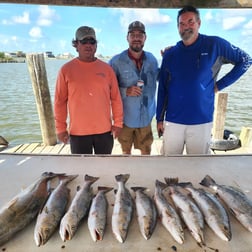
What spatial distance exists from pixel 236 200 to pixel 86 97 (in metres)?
1.57

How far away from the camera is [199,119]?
2.51 meters

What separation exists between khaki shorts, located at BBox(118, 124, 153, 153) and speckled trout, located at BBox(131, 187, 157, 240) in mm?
1415

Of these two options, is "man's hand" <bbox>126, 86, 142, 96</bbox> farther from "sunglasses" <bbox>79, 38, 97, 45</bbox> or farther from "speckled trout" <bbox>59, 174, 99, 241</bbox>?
"speckled trout" <bbox>59, 174, 99, 241</bbox>

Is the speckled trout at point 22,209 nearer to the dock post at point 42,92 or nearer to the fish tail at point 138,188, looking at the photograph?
the fish tail at point 138,188

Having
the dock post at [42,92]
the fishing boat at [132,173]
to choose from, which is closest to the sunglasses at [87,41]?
the fishing boat at [132,173]

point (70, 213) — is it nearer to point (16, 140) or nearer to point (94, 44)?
point (94, 44)

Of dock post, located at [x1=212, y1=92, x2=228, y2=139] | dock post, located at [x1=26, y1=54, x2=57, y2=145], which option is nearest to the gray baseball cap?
dock post, located at [x1=26, y1=54, x2=57, y2=145]

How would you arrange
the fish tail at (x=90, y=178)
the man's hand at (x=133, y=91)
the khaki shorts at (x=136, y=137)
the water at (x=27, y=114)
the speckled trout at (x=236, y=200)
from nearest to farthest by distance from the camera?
the speckled trout at (x=236, y=200) < the fish tail at (x=90, y=178) < the man's hand at (x=133, y=91) < the khaki shorts at (x=136, y=137) < the water at (x=27, y=114)

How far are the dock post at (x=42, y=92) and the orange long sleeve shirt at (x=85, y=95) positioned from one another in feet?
9.56

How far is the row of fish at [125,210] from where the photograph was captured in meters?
1.27

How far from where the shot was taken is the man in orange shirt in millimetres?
2459

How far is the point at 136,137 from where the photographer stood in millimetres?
3107

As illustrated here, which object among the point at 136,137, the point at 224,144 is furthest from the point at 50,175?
the point at 224,144

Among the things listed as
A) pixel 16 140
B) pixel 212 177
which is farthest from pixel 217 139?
pixel 16 140
